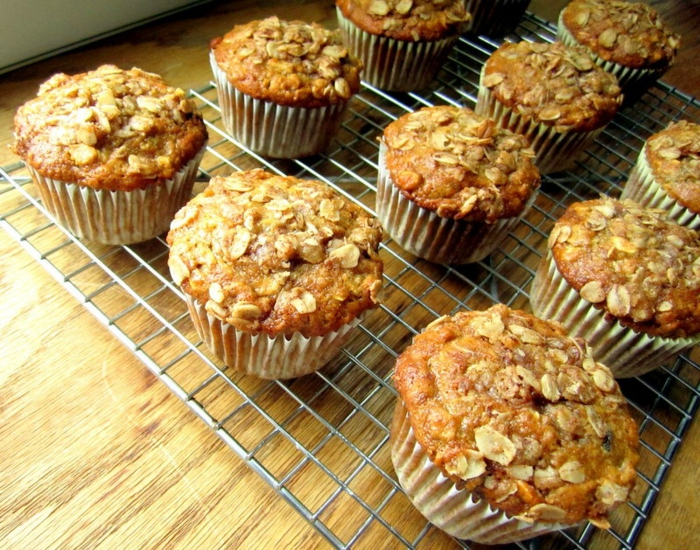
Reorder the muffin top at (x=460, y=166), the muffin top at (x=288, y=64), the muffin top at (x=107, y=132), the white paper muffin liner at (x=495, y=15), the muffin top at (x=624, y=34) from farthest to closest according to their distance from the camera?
the white paper muffin liner at (x=495, y=15) → the muffin top at (x=624, y=34) → the muffin top at (x=288, y=64) → the muffin top at (x=460, y=166) → the muffin top at (x=107, y=132)

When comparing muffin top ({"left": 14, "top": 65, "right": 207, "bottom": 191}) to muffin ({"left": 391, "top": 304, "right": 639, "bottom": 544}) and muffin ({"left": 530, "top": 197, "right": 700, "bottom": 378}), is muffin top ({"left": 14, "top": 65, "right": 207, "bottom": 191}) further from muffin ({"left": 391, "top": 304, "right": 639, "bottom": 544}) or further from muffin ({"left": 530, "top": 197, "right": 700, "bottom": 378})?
muffin ({"left": 530, "top": 197, "right": 700, "bottom": 378})

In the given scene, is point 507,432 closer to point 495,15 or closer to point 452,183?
point 452,183

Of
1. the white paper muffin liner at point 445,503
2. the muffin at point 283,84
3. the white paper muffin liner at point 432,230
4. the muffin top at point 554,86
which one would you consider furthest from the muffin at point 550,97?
the white paper muffin liner at point 445,503

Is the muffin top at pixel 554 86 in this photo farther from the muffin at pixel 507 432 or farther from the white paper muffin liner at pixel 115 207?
the white paper muffin liner at pixel 115 207

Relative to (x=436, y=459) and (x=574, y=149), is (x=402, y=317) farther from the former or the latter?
(x=574, y=149)

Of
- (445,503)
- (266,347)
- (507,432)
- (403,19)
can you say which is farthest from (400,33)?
(445,503)

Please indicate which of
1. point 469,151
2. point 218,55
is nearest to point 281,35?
point 218,55

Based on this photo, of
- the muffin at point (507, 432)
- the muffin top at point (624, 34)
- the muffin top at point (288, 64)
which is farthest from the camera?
the muffin top at point (624, 34)
